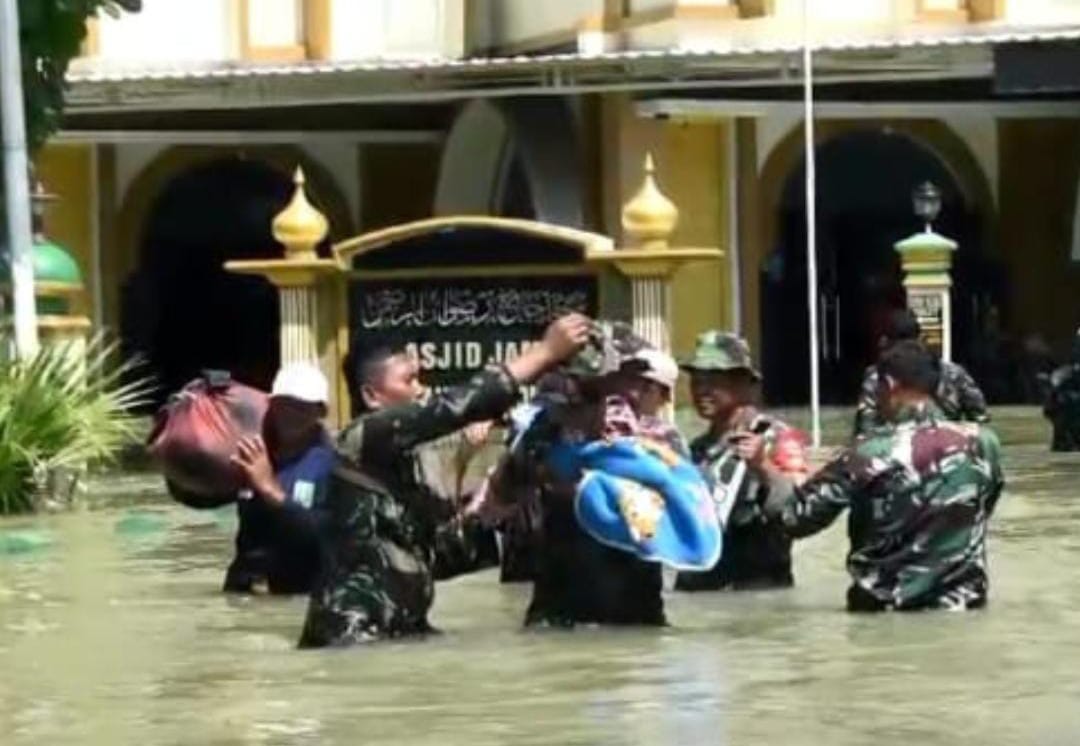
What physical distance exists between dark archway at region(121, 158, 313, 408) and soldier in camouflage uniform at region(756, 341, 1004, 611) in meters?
25.1

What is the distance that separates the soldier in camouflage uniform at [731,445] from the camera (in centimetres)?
1250

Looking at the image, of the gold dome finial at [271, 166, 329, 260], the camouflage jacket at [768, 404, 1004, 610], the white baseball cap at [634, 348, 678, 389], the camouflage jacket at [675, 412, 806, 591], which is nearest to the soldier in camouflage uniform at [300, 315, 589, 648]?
the white baseball cap at [634, 348, 678, 389]

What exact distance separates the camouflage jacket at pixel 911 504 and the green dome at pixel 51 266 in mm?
11617

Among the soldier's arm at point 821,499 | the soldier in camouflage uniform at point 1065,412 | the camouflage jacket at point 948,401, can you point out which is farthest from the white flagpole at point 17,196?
the soldier's arm at point 821,499

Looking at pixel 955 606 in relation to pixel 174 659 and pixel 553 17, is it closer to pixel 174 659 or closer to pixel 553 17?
pixel 174 659

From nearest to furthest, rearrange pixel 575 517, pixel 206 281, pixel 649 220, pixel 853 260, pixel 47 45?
pixel 575 517, pixel 47 45, pixel 649 220, pixel 853 260, pixel 206 281

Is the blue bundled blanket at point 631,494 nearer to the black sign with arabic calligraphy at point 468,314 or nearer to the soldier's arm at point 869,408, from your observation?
the soldier's arm at point 869,408

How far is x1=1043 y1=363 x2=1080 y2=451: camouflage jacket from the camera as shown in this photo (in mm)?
24062

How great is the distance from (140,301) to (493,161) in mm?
4494

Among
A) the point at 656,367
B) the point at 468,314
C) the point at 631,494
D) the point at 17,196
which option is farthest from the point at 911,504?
the point at 468,314

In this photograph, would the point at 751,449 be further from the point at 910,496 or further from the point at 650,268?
the point at 650,268

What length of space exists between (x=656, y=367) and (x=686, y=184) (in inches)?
870

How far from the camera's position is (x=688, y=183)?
33219mm

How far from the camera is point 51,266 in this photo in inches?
911
